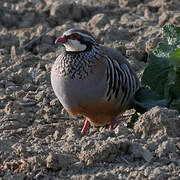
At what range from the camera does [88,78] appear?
5.57 meters

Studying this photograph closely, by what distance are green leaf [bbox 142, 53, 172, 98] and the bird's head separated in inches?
23.5

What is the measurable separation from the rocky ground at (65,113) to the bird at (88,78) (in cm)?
23

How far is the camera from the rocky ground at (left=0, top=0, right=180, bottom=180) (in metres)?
4.39

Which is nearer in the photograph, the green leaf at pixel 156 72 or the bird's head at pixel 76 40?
the bird's head at pixel 76 40

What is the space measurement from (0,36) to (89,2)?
1.77 m

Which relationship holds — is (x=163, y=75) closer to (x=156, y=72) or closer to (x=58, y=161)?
(x=156, y=72)

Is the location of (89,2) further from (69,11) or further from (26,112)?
(26,112)

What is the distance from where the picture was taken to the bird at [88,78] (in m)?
5.59

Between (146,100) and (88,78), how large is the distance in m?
0.74

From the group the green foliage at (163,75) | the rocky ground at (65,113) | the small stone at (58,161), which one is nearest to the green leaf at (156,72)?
the green foliage at (163,75)

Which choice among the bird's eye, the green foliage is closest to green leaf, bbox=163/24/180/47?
the green foliage

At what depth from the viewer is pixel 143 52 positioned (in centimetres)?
740

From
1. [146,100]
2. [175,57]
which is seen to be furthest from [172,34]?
[146,100]

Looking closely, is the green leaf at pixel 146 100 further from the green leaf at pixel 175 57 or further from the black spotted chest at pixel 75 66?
the black spotted chest at pixel 75 66
